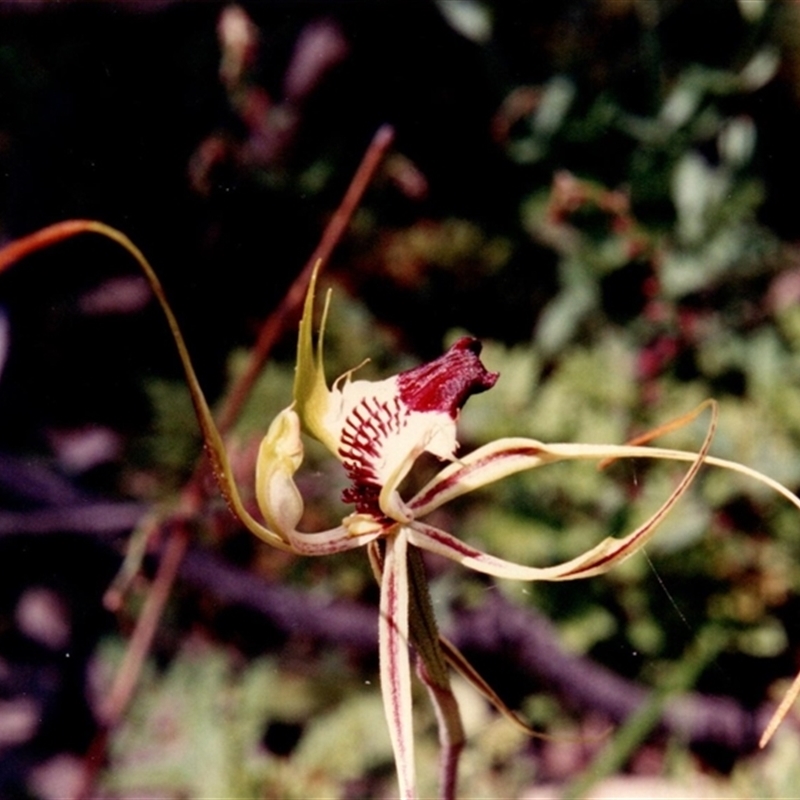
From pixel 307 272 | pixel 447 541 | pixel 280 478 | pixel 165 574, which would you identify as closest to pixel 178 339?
pixel 280 478

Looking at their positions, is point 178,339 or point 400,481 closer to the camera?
point 178,339

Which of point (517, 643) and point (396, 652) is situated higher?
point (396, 652)

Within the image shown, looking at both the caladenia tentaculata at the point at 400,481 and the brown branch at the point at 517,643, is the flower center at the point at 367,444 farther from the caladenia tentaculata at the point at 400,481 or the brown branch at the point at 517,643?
the brown branch at the point at 517,643

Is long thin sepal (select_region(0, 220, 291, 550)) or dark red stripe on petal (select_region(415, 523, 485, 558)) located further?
dark red stripe on petal (select_region(415, 523, 485, 558))

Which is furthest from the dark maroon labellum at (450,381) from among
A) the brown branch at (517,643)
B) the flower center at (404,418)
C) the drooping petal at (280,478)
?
the brown branch at (517,643)

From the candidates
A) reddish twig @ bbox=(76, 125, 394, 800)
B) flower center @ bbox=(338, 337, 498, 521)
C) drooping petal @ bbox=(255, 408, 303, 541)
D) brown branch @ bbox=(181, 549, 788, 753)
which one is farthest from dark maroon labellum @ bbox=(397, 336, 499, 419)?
brown branch @ bbox=(181, 549, 788, 753)

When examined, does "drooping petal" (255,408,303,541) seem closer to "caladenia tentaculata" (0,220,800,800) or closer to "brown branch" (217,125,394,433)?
"caladenia tentaculata" (0,220,800,800)

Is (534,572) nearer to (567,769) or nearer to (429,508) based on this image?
(429,508)

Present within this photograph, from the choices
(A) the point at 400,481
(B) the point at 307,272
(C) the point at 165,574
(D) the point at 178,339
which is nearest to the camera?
(D) the point at 178,339

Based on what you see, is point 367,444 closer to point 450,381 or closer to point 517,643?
point 450,381
